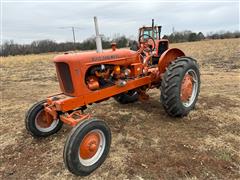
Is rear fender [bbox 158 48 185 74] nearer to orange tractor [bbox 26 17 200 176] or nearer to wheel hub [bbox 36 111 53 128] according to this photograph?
orange tractor [bbox 26 17 200 176]

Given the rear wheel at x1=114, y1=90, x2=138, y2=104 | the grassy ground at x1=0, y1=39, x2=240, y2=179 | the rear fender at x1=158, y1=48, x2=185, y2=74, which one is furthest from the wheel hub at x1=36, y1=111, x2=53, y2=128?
the rear fender at x1=158, y1=48, x2=185, y2=74

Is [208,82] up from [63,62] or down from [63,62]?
down

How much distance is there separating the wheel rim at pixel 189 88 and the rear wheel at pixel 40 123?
2.60m

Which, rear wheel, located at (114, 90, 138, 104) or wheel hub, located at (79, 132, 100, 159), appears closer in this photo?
wheel hub, located at (79, 132, 100, 159)

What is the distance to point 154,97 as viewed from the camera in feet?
22.3

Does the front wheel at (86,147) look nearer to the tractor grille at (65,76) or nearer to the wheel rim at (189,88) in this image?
the tractor grille at (65,76)

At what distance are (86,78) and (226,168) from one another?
255 centimetres

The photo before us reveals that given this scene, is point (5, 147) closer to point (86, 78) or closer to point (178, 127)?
point (86, 78)

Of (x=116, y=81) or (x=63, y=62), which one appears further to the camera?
(x=116, y=81)

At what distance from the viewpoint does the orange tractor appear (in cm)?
349

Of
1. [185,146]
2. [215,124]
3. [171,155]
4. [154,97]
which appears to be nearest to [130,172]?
[171,155]

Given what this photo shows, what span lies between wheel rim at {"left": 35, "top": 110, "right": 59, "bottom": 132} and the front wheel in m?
1.35

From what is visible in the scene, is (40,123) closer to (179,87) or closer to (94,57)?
(94,57)

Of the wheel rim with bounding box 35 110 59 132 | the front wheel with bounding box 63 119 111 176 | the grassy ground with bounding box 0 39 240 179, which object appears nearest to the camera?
the front wheel with bounding box 63 119 111 176
